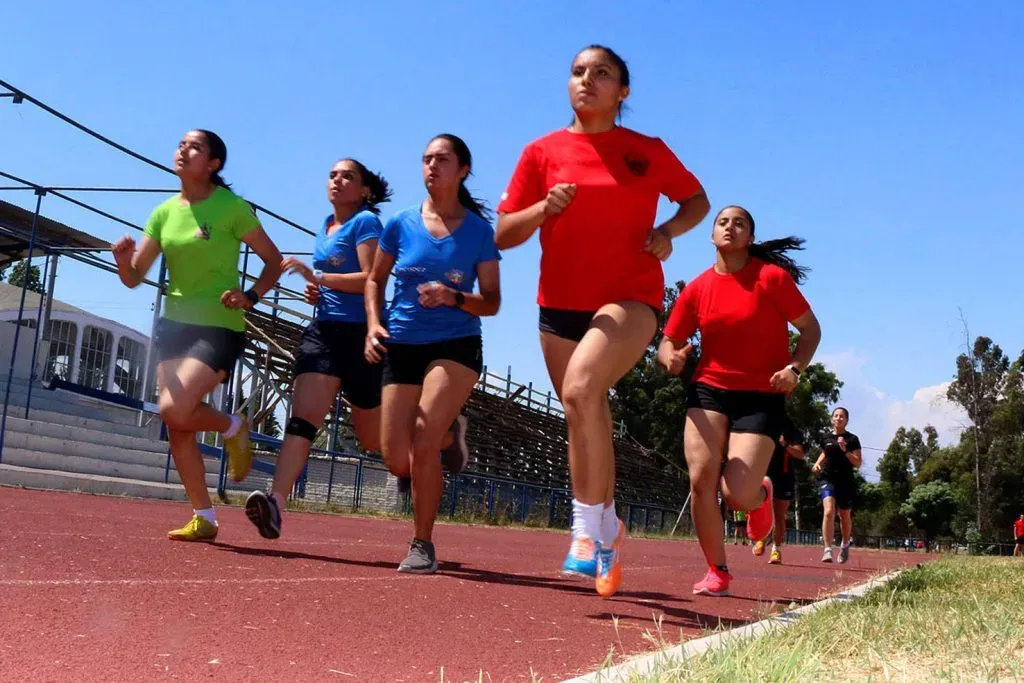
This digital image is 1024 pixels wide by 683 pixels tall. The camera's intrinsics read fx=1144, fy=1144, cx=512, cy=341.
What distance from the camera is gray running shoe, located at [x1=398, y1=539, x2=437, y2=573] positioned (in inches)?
234

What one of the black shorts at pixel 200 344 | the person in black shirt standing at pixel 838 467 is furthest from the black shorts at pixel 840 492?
the black shorts at pixel 200 344

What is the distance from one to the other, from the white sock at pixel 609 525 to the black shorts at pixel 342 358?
224 cm

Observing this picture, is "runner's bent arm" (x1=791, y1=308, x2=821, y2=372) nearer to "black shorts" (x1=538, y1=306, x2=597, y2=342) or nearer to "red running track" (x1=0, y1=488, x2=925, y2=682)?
"red running track" (x1=0, y1=488, x2=925, y2=682)

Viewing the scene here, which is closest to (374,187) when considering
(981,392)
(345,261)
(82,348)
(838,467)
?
(345,261)

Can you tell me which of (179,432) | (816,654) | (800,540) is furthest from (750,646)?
(800,540)

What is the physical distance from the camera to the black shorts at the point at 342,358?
660cm

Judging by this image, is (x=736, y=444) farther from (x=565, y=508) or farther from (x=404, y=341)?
(x=565, y=508)

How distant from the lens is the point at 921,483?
82.9 metres

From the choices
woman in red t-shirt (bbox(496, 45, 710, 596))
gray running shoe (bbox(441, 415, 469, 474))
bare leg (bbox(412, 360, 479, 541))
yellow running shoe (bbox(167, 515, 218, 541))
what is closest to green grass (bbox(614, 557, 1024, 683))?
woman in red t-shirt (bbox(496, 45, 710, 596))

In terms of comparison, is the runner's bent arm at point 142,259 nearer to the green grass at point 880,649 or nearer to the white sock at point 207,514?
the white sock at point 207,514

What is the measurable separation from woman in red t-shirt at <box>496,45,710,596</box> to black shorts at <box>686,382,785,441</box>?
139 centimetres

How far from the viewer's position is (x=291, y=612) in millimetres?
3971

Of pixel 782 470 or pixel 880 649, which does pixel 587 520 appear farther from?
pixel 782 470

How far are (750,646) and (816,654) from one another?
175 millimetres
